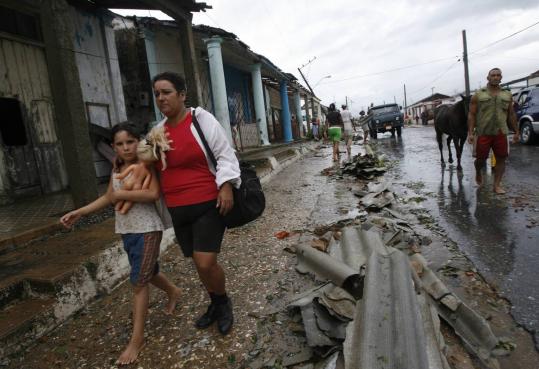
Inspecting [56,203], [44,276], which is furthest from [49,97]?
[44,276]

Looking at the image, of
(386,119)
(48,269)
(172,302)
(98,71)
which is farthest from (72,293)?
(386,119)

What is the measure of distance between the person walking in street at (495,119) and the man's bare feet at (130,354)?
17.5 ft

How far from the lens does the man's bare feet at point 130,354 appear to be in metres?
2.19

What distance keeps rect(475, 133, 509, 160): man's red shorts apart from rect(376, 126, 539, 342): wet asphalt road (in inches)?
23.3

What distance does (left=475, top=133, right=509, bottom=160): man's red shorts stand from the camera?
5.33m

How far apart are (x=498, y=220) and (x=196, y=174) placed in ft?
12.3

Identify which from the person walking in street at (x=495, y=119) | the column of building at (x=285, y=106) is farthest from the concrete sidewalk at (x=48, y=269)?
the column of building at (x=285, y=106)

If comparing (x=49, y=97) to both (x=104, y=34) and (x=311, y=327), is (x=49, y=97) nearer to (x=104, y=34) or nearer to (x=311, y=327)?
(x=104, y=34)

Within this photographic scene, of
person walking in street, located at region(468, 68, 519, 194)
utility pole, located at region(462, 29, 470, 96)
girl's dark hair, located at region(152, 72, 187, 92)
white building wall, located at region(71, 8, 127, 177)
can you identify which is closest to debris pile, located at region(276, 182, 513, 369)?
girl's dark hair, located at region(152, 72, 187, 92)

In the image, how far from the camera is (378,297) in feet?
6.82

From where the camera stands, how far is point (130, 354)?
2.22 m

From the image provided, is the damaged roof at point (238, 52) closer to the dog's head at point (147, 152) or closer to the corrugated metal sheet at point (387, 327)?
the dog's head at point (147, 152)

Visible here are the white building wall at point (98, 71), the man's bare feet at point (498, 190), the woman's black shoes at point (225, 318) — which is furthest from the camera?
the white building wall at point (98, 71)

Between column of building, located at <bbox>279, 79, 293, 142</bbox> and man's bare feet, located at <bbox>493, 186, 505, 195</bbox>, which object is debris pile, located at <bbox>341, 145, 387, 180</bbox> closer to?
man's bare feet, located at <bbox>493, 186, 505, 195</bbox>
